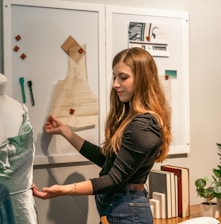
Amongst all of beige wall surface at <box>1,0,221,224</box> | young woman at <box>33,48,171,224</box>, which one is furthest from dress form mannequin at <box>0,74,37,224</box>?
beige wall surface at <box>1,0,221,224</box>

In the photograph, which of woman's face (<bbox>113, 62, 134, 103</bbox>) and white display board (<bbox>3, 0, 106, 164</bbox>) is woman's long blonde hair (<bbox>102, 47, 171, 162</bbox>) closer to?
woman's face (<bbox>113, 62, 134, 103</bbox>)

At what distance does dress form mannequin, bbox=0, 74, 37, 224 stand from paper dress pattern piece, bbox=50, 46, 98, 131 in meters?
0.59

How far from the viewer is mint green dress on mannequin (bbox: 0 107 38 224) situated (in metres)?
1.51

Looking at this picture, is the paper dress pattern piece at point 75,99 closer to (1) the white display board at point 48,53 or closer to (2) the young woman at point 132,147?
(1) the white display board at point 48,53

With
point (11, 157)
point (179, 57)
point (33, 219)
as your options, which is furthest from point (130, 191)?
point (179, 57)

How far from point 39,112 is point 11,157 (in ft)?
2.19

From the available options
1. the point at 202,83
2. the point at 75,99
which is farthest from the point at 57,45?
the point at 202,83

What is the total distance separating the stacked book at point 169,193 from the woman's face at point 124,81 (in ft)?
2.17

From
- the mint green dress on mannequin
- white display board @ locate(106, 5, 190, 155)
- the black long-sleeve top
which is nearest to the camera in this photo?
the mint green dress on mannequin

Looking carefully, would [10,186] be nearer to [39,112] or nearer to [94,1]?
[39,112]

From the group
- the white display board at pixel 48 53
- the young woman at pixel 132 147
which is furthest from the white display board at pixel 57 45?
the young woman at pixel 132 147

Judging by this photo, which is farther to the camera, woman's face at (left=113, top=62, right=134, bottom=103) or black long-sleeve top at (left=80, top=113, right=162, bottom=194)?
woman's face at (left=113, top=62, right=134, bottom=103)

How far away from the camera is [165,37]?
2.52 metres

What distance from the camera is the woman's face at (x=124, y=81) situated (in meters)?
1.83
